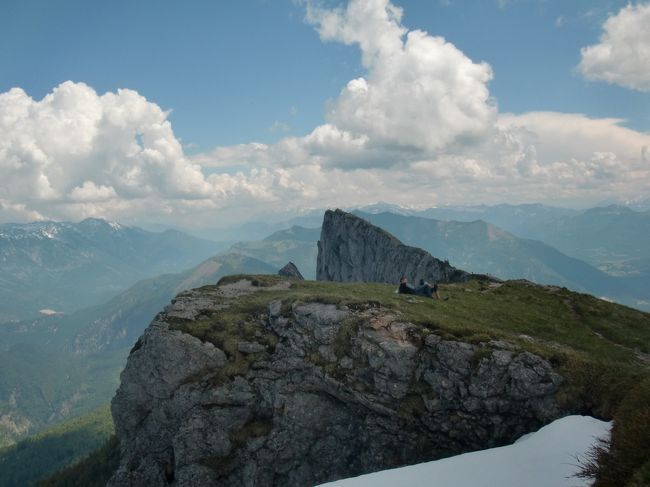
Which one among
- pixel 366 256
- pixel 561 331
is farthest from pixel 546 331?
pixel 366 256

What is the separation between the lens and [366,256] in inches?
4788

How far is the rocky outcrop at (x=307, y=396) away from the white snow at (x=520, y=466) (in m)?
5.47

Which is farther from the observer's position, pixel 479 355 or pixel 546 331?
pixel 546 331

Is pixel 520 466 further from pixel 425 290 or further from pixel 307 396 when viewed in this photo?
pixel 425 290

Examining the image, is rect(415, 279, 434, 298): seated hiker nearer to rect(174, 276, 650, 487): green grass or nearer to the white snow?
rect(174, 276, 650, 487): green grass

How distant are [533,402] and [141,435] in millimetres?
31012

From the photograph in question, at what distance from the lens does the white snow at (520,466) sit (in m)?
15.2

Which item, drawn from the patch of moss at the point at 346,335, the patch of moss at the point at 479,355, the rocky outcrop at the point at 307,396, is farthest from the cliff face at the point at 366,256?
the patch of moss at the point at 479,355

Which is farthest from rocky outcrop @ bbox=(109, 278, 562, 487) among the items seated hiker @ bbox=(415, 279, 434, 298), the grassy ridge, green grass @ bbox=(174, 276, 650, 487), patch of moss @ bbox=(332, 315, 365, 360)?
seated hiker @ bbox=(415, 279, 434, 298)

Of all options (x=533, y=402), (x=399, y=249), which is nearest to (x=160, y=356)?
(x=533, y=402)

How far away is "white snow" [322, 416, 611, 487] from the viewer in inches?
600

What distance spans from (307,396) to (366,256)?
9201cm

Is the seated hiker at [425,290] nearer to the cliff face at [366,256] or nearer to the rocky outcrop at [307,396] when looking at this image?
the rocky outcrop at [307,396]

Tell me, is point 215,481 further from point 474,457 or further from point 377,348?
point 474,457
